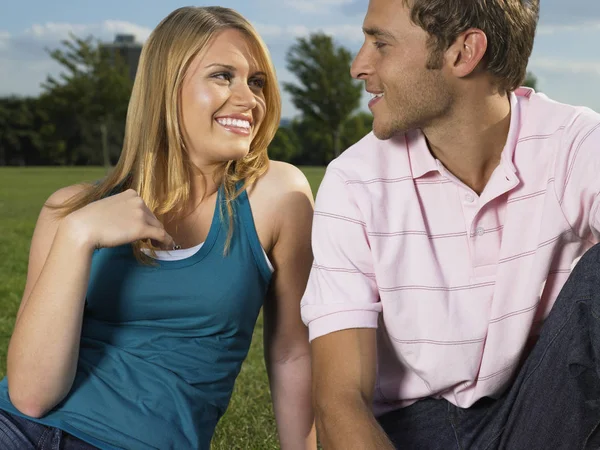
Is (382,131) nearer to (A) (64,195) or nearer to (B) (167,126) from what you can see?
(B) (167,126)

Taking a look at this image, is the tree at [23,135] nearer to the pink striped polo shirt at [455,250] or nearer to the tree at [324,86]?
the tree at [324,86]

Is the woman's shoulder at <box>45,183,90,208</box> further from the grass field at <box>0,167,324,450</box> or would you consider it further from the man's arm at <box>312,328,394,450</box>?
the grass field at <box>0,167,324,450</box>

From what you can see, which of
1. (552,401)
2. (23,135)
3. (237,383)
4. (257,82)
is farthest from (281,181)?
(23,135)

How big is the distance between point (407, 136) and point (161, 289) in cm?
89

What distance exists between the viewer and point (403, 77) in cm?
237

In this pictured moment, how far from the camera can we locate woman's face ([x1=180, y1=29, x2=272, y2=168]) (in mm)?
2553

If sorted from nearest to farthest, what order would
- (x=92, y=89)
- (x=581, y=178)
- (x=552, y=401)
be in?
1. (x=552, y=401)
2. (x=581, y=178)
3. (x=92, y=89)

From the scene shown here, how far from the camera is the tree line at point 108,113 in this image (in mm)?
40469

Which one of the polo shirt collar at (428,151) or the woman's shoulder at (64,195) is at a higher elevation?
the polo shirt collar at (428,151)

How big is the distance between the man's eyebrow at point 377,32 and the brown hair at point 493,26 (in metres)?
0.08

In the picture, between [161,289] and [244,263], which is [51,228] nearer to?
[161,289]

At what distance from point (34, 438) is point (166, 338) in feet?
1.50

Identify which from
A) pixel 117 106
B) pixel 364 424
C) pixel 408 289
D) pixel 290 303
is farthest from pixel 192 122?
pixel 117 106

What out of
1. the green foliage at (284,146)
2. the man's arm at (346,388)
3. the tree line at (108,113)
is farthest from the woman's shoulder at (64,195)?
the green foliage at (284,146)
